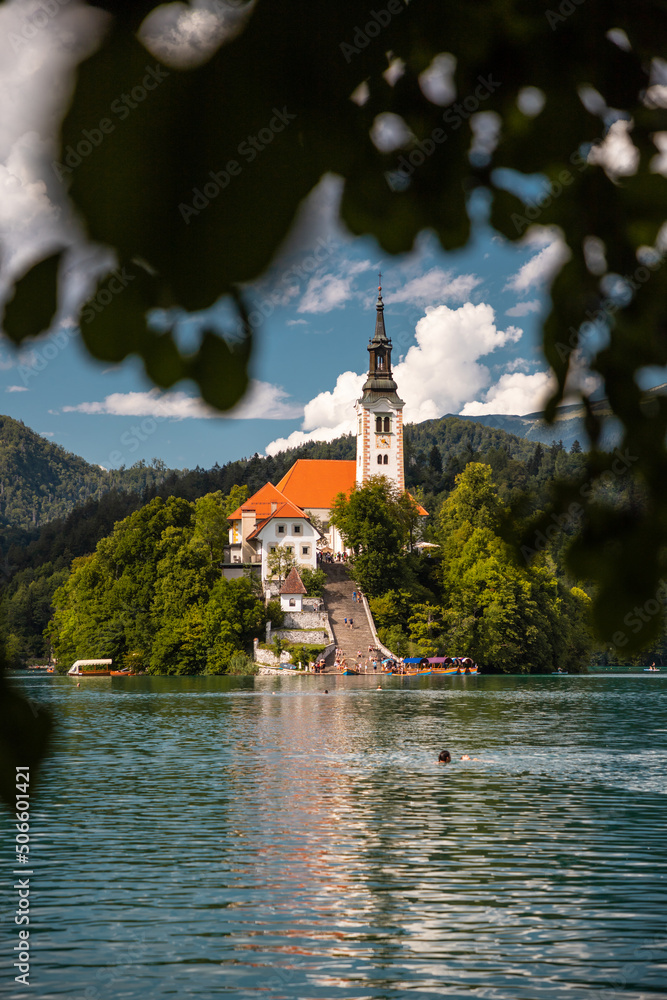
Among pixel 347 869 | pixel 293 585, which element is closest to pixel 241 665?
pixel 293 585

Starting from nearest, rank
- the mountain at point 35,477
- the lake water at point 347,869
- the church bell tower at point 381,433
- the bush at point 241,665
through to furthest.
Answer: the mountain at point 35,477 < the lake water at point 347,869 < the bush at point 241,665 < the church bell tower at point 381,433

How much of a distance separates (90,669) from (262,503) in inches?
686

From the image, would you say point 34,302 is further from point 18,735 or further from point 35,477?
point 35,477

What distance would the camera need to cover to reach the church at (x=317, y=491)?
68.1 m

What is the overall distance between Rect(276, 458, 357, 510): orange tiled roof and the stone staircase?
10.3 meters

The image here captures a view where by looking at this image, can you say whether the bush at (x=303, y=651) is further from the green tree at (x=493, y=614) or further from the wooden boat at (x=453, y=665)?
the green tree at (x=493, y=614)

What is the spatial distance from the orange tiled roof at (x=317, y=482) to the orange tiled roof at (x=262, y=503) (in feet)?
9.37

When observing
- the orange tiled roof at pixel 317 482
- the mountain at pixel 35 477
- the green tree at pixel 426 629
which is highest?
the orange tiled roof at pixel 317 482

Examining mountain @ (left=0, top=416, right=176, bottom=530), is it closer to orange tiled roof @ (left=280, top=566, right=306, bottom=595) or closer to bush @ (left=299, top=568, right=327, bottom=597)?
orange tiled roof @ (left=280, top=566, right=306, bottom=595)

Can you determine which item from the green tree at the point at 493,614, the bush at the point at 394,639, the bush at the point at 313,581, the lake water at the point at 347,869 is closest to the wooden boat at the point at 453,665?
the green tree at the point at 493,614

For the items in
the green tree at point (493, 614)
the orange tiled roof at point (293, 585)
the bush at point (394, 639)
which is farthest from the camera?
the bush at point (394, 639)

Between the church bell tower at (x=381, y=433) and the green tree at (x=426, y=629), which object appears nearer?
the green tree at (x=426, y=629)

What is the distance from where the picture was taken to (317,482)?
81875mm

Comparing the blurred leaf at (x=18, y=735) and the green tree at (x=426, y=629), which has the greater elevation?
the blurred leaf at (x=18, y=735)
